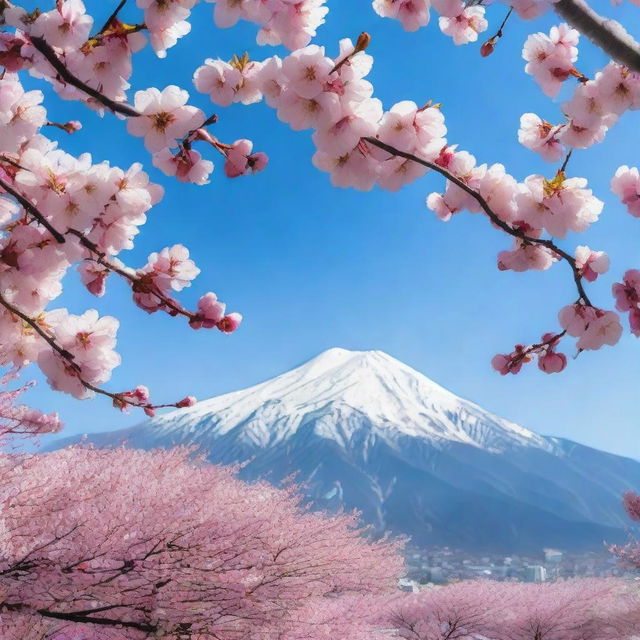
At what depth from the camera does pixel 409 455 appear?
109750 mm

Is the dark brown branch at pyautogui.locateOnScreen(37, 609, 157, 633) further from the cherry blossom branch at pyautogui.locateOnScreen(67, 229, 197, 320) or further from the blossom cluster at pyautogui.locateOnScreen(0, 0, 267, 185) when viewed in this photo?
the blossom cluster at pyautogui.locateOnScreen(0, 0, 267, 185)

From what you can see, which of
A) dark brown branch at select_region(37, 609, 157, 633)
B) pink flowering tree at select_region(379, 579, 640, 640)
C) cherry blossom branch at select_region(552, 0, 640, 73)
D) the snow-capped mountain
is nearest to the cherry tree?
cherry blossom branch at select_region(552, 0, 640, 73)

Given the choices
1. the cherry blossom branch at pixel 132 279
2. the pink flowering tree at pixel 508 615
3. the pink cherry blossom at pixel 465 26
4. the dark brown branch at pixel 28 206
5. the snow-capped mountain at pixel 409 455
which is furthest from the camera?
the snow-capped mountain at pixel 409 455

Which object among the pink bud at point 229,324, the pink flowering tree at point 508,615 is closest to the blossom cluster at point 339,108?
the pink bud at point 229,324

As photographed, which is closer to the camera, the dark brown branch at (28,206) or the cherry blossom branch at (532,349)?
the dark brown branch at (28,206)

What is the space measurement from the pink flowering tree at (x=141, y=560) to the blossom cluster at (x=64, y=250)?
477cm

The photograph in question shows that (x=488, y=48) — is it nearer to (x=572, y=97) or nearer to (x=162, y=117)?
(x=572, y=97)

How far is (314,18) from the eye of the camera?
3.74 feet

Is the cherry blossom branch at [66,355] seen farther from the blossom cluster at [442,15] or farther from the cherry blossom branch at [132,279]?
the blossom cluster at [442,15]

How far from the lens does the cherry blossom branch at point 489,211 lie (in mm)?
1135

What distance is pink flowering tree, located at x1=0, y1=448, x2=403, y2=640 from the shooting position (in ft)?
17.6

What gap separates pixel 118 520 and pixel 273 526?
213 cm

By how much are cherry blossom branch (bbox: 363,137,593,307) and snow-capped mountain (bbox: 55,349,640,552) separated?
299 ft

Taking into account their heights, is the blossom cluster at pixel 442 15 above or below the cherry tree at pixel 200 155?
above
